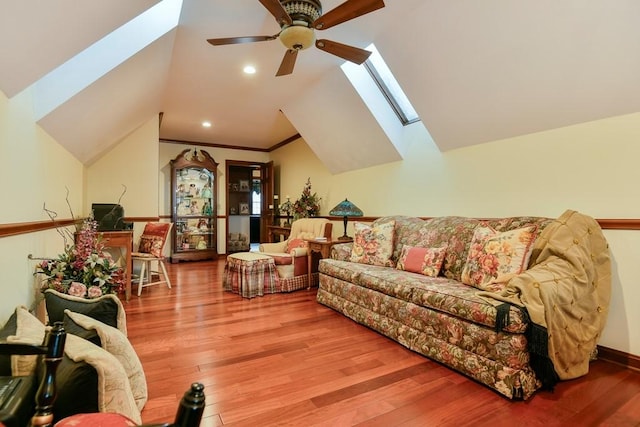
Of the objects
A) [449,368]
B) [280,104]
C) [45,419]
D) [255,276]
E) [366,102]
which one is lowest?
[449,368]

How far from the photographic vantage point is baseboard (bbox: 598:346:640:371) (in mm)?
2100

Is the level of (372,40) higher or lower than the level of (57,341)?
higher

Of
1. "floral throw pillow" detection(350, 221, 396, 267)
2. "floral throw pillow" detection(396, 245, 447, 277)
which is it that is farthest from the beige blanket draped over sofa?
"floral throw pillow" detection(350, 221, 396, 267)

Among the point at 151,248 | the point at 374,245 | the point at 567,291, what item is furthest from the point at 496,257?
the point at 151,248

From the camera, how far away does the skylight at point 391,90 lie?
11.7 feet

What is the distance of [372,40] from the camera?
3.05 metres

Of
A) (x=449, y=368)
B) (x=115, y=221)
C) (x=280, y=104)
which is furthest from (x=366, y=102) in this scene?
(x=115, y=221)

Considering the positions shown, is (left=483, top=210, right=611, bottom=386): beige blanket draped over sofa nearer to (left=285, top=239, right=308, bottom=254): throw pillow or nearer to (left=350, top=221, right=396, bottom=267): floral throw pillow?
(left=350, top=221, right=396, bottom=267): floral throw pillow

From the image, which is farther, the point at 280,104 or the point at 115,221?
the point at 280,104

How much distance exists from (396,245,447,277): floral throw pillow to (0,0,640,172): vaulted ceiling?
117 cm

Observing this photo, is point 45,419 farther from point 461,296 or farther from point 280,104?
point 280,104

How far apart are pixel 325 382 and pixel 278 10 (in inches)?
90.4

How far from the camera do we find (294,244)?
457 centimetres

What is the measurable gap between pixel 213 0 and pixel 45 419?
2.67 metres
